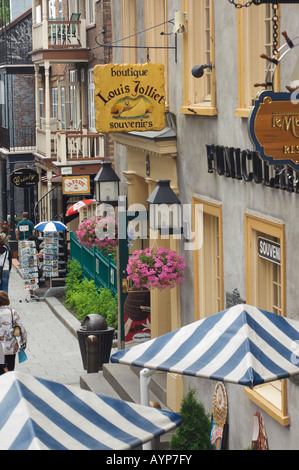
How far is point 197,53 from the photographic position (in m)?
11.9

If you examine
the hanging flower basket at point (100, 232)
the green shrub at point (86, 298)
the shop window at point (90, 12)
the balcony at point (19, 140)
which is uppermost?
the shop window at point (90, 12)

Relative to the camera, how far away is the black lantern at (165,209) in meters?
12.2

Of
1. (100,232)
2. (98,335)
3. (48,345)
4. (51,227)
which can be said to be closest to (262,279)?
(98,335)

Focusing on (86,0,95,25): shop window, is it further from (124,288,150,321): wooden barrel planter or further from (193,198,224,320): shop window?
(193,198,224,320): shop window

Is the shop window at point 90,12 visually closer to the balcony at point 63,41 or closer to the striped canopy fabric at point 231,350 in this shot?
the balcony at point 63,41

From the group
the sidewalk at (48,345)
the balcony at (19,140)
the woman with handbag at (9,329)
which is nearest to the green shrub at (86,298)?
the sidewalk at (48,345)

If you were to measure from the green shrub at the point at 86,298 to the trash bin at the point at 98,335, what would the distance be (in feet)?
8.98

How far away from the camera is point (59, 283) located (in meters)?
24.1

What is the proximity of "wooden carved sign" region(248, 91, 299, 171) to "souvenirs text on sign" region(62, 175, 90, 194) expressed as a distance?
18.6 m

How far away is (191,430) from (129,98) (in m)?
4.95

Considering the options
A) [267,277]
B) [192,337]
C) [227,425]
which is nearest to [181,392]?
[227,425]

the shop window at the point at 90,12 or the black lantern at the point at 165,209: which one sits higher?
the shop window at the point at 90,12

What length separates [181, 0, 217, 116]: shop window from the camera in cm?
1167

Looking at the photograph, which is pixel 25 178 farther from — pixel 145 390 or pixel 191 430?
pixel 145 390
